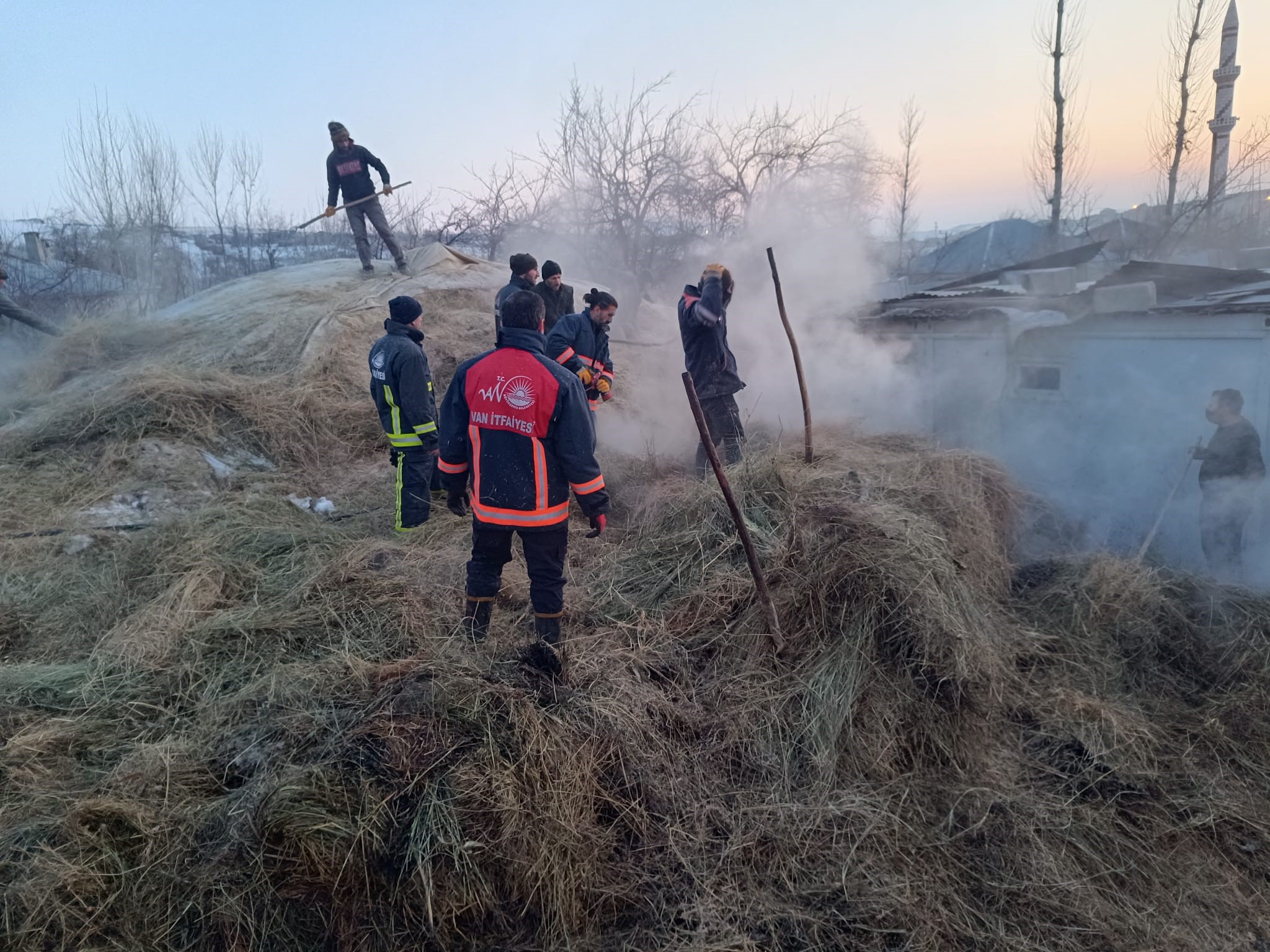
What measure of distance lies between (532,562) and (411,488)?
2.12 metres

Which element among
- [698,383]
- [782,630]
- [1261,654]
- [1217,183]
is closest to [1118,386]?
[1261,654]

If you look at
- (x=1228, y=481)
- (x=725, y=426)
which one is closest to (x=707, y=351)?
(x=725, y=426)

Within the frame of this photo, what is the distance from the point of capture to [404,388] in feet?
17.4

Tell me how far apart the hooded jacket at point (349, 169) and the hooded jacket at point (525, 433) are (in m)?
6.77

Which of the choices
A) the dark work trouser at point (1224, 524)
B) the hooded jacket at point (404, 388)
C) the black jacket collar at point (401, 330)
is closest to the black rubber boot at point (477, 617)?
the hooded jacket at point (404, 388)

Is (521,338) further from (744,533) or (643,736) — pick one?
(643,736)

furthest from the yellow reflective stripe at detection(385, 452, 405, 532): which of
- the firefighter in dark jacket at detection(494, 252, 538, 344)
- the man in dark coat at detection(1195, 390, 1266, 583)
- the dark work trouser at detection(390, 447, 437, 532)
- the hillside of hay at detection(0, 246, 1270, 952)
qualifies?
the man in dark coat at detection(1195, 390, 1266, 583)

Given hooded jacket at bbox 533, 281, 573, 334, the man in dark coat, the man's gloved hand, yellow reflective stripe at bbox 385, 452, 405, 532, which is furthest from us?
hooded jacket at bbox 533, 281, 573, 334

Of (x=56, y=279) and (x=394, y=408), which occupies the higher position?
(x=56, y=279)

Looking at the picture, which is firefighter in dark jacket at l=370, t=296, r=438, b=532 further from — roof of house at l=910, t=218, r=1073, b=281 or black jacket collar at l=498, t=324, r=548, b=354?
roof of house at l=910, t=218, r=1073, b=281

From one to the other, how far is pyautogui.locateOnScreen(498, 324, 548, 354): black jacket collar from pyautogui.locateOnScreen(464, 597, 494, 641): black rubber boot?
4.28 ft

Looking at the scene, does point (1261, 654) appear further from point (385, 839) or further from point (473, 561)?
point (385, 839)

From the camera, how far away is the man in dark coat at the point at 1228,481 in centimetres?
636

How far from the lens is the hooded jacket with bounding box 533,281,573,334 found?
7191mm
